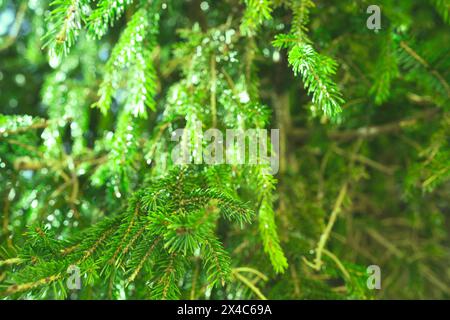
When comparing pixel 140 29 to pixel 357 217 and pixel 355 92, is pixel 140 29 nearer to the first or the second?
pixel 355 92

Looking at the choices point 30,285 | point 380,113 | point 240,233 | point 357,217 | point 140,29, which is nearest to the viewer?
point 30,285

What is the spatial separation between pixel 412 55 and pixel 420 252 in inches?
26.4

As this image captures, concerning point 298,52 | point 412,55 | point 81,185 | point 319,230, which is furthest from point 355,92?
point 81,185

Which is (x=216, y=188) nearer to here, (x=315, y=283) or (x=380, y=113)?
(x=315, y=283)

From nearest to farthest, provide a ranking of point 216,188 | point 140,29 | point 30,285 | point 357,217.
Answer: point 30,285 → point 216,188 → point 140,29 → point 357,217

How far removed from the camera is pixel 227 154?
84cm

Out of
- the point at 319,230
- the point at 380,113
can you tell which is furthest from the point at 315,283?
the point at 380,113

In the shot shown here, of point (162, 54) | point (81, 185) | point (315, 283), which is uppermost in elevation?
point (162, 54)

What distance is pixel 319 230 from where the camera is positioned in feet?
3.67

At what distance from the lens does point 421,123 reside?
46.8 inches

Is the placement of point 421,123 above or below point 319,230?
above

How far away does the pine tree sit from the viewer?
0.71 metres

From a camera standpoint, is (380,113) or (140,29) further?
(380,113)

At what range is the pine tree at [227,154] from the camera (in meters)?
0.71
